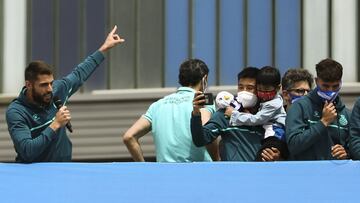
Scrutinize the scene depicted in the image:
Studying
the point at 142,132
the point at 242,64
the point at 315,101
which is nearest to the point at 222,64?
the point at 242,64

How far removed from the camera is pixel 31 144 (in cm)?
753

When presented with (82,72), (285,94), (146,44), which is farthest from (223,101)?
(146,44)

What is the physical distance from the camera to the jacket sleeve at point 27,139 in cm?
752

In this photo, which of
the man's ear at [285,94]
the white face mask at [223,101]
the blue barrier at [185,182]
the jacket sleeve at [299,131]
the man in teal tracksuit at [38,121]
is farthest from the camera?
the man's ear at [285,94]

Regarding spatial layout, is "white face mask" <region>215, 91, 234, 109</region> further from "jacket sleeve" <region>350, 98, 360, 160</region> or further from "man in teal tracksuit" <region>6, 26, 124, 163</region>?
"man in teal tracksuit" <region>6, 26, 124, 163</region>

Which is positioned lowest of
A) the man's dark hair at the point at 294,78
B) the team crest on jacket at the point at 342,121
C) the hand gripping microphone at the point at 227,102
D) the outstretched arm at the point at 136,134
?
the outstretched arm at the point at 136,134

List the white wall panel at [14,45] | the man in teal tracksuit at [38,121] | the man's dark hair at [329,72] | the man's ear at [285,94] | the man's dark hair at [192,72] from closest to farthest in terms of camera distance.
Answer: the man's dark hair at [329,72], the man in teal tracksuit at [38,121], the man's dark hair at [192,72], the man's ear at [285,94], the white wall panel at [14,45]

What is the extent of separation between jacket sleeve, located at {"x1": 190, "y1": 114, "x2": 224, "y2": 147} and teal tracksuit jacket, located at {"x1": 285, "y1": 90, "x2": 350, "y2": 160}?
1.93 feet

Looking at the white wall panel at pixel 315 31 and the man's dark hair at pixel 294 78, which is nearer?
the man's dark hair at pixel 294 78

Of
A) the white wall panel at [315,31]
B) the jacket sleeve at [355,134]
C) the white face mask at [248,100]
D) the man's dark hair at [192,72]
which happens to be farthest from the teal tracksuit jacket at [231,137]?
the white wall panel at [315,31]

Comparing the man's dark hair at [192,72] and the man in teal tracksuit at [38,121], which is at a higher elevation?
the man's dark hair at [192,72]

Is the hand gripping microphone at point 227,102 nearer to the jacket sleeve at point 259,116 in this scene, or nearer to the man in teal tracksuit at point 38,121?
the jacket sleeve at point 259,116

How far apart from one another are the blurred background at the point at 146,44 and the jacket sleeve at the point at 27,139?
12.4 feet

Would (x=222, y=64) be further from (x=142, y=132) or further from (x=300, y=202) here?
(x=300, y=202)
